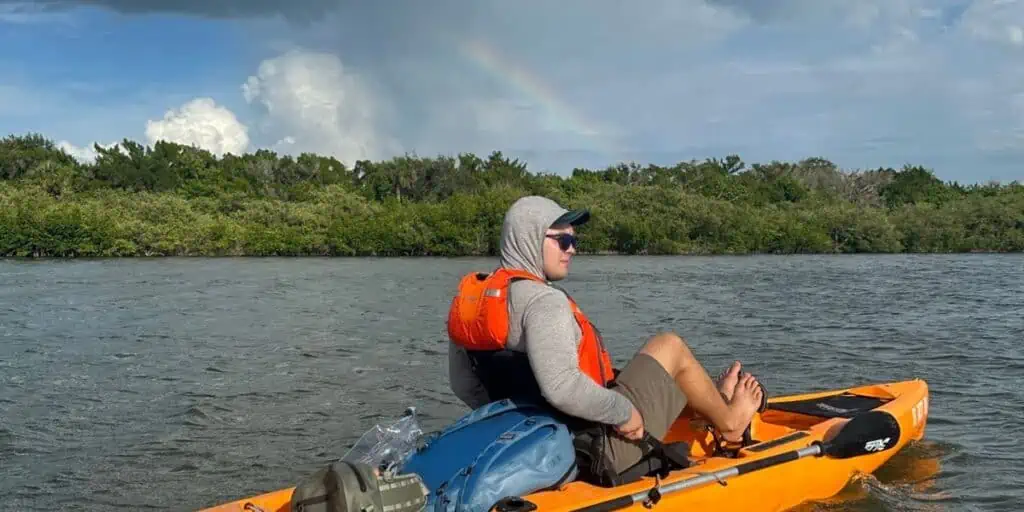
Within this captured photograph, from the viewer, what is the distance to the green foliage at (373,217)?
4059 cm

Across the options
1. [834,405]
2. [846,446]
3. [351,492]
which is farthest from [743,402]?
[351,492]

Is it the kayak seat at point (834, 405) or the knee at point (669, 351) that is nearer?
the knee at point (669, 351)

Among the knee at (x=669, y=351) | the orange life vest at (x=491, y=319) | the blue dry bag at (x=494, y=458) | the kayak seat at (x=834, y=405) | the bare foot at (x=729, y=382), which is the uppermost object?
the orange life vest at (x=491, y=319)

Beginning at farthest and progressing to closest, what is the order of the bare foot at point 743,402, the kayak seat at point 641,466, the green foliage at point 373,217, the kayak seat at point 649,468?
the green foliage at point 373,217
the bare foot at point 743,402
the kayak seat at point 649,468
the kayak seat at point 641,466

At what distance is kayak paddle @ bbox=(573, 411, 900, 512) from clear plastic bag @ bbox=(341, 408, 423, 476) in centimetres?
131

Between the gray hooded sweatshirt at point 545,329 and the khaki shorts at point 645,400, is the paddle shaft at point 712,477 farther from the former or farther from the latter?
the gray hooded sweatshirt at point 545,329

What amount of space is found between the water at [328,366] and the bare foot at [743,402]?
2.92 ft

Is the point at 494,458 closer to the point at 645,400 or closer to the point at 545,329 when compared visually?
the point at 545,329

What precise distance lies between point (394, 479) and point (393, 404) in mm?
5384

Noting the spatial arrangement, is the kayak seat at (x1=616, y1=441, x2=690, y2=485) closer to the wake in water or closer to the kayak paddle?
the kayak paddle

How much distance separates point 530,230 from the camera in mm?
4348

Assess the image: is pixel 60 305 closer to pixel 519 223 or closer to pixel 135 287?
pixel 135 287

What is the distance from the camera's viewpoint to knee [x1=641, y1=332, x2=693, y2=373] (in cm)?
499

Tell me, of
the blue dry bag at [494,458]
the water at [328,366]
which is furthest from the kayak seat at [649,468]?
the water at [328,366]
